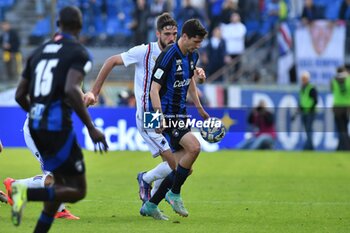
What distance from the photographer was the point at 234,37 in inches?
1029

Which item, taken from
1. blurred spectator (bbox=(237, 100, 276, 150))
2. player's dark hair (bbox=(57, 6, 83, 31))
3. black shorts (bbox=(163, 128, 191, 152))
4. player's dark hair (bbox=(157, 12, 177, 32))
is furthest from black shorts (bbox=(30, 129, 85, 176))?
blurred spectator (bbox=(237, 100, 276, 150))

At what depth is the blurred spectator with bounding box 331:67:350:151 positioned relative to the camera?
23.9 m

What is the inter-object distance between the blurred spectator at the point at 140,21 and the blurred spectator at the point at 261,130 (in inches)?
166

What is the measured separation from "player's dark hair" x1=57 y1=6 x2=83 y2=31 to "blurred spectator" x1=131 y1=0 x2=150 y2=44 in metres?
18.0

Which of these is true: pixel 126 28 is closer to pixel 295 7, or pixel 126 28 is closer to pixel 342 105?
pixel 295 7

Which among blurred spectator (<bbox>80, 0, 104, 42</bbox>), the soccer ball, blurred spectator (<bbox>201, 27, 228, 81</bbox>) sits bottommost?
blurred spectator (<bbox>201, 27, 228, 81</bbox>)

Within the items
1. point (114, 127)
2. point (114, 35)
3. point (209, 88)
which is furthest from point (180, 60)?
point (114, 35)

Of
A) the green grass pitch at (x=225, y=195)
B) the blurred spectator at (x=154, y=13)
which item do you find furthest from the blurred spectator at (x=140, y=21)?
the green grass pitch at (x=225, y=195)

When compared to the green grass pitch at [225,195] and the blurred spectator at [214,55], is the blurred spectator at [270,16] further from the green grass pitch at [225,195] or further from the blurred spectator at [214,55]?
the green grass pitch at [225,195]

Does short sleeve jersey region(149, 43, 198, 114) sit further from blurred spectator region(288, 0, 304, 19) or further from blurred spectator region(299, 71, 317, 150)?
blurred spectator region(288, 0, 304, 19)

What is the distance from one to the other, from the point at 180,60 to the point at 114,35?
17.7 metres

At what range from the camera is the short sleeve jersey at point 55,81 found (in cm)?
789

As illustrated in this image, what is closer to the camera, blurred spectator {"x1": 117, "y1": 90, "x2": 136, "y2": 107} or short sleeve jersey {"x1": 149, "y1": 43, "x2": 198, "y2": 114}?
short sleeve jersey {"x1": 149, "y1": 43, "x2": 198, "y2": 114}

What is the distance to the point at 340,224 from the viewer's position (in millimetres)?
10547
